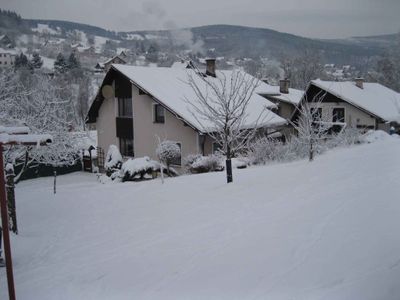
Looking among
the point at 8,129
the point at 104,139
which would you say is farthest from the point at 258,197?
the point at 104,139

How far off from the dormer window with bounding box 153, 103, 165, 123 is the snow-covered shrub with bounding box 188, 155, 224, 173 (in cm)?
281

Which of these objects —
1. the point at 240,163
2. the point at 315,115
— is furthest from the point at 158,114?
the point at 315,115

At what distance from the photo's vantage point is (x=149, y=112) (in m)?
12.0

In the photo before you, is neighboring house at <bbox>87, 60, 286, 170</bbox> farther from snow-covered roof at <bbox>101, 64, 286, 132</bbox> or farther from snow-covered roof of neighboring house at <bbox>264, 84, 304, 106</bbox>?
snow-covered roof of neighboring house at <bbox>264, 84, 304, 106</bbox>

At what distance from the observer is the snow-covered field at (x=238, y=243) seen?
100 inches

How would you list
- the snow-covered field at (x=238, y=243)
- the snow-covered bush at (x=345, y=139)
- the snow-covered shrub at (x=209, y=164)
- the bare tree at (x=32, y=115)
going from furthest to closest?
the snow-covered bush at (x=345, y=139) → the snow-covered shrub at (x=209, y=164) → the bare tree at (x=32, y=115) → the snow-covered field at (x=238, y=243)

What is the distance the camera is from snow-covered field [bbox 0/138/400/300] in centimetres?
254

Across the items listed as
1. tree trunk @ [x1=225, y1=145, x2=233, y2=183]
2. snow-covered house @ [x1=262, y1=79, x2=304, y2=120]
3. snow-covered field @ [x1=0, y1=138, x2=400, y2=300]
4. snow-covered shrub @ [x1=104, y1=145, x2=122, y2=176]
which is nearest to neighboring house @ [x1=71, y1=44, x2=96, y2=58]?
snow-covered field @ [x1=0, y1=138, x2=400, y2=300]

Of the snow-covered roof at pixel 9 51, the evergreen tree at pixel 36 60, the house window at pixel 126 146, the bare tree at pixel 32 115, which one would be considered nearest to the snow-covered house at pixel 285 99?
the house window at pixel 126 146

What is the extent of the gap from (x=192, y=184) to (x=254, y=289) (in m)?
4.34

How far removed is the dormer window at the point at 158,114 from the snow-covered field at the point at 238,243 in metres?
5.95

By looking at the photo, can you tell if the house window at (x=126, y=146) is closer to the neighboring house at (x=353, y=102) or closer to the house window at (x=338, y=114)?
the neighboring house at (x=353, y=102)

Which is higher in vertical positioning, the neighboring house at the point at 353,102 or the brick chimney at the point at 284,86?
the brick chimney at the point at 284,86

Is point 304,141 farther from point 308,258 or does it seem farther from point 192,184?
point 308,258
